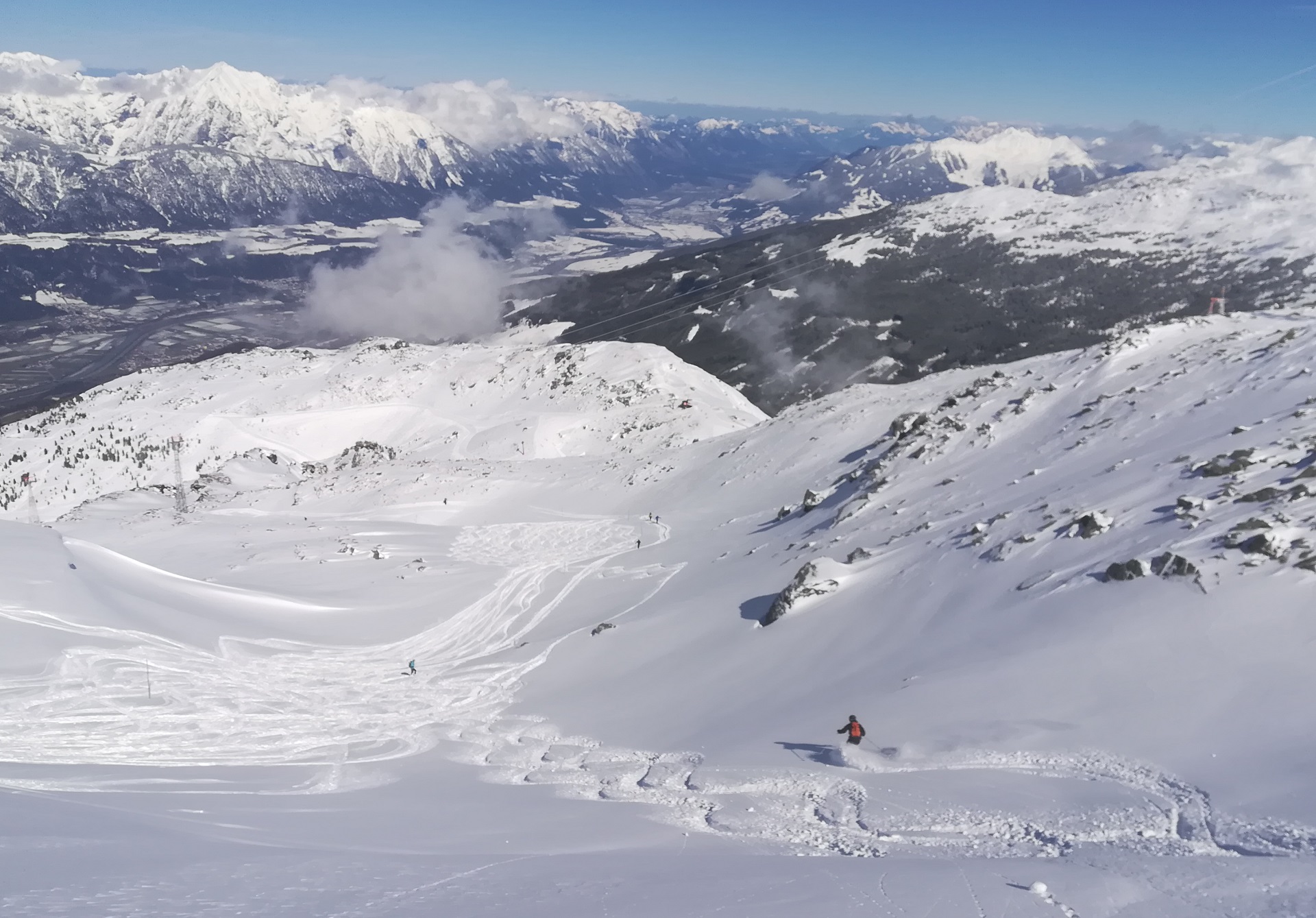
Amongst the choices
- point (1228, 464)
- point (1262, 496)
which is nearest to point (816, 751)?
point (1262, 496)

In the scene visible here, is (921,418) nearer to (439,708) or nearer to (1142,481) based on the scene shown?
(1142,481)

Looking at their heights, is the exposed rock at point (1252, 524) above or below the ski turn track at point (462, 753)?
above

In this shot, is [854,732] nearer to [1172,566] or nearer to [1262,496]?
[1172,566]

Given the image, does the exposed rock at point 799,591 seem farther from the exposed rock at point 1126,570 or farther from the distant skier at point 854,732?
the distant skier at point 854,732

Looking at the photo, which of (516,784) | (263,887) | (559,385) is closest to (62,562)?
(516,784)

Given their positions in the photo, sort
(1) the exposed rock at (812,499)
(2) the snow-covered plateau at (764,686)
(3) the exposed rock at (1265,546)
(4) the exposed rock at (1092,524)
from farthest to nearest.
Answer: (1) the exposed rock at (812,499)
(4) the exposed rock at (1092,524)
(3) the exposed rock at (1265,546)
(2) the snow-covered plateau at (764,686)

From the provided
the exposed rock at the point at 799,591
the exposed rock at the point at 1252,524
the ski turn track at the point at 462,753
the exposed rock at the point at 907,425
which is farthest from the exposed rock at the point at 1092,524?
A: the exposed rock at the point at 907,425

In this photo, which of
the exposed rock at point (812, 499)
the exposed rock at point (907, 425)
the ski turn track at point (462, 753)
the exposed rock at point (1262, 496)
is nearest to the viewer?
the ski turn track at point (462, 753)

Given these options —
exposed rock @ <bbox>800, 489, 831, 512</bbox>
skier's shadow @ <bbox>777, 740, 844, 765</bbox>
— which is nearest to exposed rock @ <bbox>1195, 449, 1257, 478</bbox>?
skier's shadow @ <bbox>777, 740, 844, 765</bbox>
